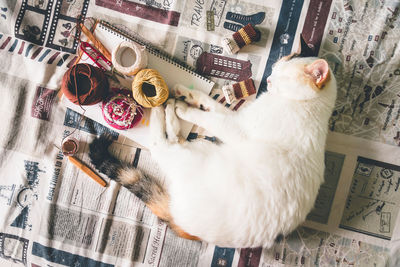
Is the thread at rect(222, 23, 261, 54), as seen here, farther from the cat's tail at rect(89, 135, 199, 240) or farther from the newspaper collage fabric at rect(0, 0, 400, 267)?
the cat's tail at rect(89, 135, 199, 240)

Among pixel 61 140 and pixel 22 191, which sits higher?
pixel 61 140

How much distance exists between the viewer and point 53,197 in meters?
0.89

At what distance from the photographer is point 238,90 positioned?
2.74ft

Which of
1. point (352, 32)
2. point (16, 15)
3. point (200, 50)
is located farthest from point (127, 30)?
point (352, 32)

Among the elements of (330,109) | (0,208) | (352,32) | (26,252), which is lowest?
(26,252)

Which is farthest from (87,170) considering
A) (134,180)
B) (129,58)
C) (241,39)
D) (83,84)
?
(241,39)

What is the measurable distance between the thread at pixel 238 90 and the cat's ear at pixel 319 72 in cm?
21

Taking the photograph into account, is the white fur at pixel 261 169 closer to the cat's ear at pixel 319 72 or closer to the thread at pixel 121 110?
the cat's ear at pixel 319 72

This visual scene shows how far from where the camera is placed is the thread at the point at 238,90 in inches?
32.7

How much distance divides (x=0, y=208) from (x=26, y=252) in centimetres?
17

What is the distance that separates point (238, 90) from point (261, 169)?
0.30 meters

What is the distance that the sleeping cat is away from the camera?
2.08 feet

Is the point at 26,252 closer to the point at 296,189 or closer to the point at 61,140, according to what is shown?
the point at 61,140

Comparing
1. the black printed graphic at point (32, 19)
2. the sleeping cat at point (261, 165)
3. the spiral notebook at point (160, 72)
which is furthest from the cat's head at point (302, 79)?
the black printed graphic at point (32, 19)
